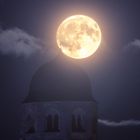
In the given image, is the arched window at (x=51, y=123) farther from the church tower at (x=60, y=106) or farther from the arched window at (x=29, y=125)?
the arched window at (x=29, y=125)

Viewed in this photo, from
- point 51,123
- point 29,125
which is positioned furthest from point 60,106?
point 29,125

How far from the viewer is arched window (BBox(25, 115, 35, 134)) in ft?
142

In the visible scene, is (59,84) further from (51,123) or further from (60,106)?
(51,123)

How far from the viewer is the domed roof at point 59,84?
43.2 m

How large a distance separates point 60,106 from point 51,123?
4.27 ft

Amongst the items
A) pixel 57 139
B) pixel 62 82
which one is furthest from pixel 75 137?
pixel 62 82

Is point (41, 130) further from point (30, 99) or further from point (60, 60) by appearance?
point (60, 60)

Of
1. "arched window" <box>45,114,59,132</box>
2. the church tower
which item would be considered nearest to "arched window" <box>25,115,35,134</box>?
the church tower

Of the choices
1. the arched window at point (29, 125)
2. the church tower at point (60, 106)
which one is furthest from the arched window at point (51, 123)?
the arched window at point (29, 125)

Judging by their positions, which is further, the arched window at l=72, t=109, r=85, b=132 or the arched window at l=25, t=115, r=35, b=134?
the arched window at l=25, t=115, r=35, b=134

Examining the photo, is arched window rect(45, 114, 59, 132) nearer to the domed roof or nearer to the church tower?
the church tower

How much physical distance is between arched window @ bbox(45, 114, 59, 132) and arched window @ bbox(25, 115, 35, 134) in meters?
1.05

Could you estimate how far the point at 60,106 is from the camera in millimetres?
42688

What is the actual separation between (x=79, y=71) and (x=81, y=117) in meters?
3.49
